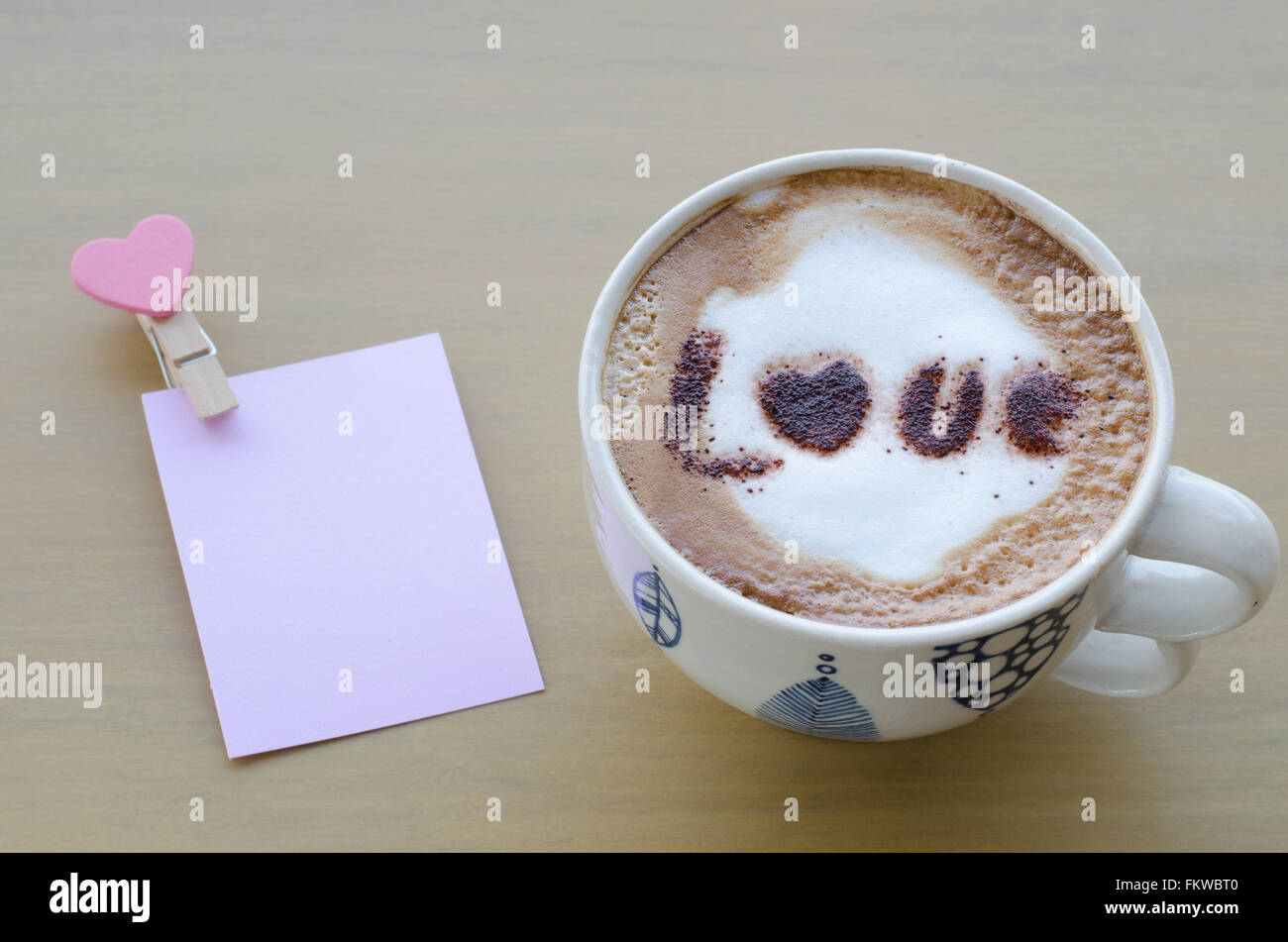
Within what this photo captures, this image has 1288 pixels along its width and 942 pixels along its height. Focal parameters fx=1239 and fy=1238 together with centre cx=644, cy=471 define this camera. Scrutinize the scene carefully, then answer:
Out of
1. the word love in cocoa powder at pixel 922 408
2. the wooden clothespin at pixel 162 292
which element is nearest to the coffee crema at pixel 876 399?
the word love in cocoa powder at pixel 922 408

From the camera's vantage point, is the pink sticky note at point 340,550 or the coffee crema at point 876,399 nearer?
the coffee crema at point 876,399

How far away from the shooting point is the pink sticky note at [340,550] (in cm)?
87

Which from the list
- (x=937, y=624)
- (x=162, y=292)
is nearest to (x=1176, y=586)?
(x=937, y=624)

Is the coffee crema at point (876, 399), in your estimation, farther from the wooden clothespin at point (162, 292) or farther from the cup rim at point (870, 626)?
the wooden clothespin at point (162, 292)

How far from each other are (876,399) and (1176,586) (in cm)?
20

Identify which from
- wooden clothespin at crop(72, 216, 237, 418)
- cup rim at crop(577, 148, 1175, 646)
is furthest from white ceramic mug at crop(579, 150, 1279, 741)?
wooden clothespin at crop(72, 216, 237, 418)

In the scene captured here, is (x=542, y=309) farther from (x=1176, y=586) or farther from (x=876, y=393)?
(x=1176, y=586)

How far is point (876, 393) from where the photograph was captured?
0.71 metres

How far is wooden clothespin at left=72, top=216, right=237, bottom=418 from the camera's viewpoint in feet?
3.08

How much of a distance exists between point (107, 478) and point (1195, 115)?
95cm

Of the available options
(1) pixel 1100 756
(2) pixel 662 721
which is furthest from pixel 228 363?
(1) pixel 1100 756

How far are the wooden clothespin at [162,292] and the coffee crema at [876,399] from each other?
0.39 metres

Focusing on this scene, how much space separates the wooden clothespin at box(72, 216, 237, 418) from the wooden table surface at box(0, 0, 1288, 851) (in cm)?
4

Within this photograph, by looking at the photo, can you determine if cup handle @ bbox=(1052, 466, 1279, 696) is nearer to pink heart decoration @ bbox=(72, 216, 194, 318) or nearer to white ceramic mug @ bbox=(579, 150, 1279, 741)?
white ceramic mug @ bbox=(579, 150, 1279, 741)
